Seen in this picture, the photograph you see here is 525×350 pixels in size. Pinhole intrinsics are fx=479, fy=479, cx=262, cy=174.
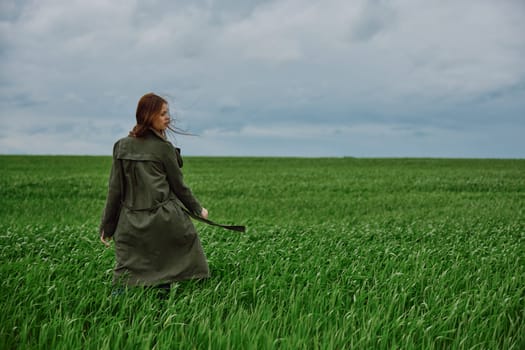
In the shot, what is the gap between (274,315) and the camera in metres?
5.53

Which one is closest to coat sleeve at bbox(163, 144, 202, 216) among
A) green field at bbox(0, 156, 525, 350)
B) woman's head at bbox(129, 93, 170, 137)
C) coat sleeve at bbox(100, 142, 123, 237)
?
woman's head at bbox(129, 93, 170, 137)

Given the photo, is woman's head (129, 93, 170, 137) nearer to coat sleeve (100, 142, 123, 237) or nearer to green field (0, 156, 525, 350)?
coat sleeve (100, 142, 123, 237)

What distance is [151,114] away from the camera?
562 centimetres

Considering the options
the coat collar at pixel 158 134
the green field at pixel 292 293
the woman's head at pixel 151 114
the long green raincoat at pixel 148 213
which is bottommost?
the green field at pixel 292 293

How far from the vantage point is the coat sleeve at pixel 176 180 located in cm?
571

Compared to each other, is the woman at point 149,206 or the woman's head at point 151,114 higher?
the woman's head at point 151,114

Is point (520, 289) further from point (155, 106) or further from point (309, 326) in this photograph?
point (155, 106)

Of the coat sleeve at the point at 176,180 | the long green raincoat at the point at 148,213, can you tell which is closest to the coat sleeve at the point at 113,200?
the long green raincoat at the point at 148,213

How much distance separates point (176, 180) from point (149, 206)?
0.45 metres

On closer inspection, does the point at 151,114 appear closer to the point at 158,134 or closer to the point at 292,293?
the point at 158,134

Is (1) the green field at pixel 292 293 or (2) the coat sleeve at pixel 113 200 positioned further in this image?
(2) the coat sleeve at pixel 113 200

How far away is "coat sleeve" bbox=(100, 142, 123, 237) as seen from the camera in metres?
5.71

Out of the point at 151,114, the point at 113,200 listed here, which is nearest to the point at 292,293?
the point at 113,200

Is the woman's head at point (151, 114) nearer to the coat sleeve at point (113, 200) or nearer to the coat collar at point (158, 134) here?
the coat collar at point (158, 134)
